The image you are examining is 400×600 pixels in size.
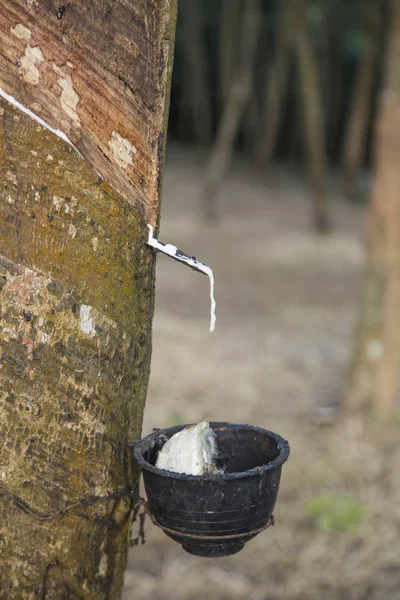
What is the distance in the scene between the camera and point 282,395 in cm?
520

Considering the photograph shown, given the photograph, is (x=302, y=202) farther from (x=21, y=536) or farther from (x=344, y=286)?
(x=21, y=536)

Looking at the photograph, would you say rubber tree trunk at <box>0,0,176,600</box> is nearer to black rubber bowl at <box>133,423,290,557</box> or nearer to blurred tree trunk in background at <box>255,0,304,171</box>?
black rubber bowl at <box>133,423,290,557</box>

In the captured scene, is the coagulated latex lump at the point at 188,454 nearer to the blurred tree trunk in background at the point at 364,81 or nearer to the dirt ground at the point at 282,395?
the dirt ground at the point at 282,395

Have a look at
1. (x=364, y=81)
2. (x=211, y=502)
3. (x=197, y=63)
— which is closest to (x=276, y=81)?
(x=364, y=81)

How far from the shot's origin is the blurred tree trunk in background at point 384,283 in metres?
4.49

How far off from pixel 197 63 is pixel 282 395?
500 inches

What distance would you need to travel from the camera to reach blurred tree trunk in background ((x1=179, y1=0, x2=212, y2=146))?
16.3 m

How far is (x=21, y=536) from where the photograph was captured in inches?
60.4

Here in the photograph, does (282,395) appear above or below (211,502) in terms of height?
below

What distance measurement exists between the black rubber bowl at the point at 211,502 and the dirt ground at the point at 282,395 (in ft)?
4.86

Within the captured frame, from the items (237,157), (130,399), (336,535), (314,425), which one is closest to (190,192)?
(237,157)

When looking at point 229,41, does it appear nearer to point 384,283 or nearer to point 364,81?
point 364,81

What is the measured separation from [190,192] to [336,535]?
396 inches

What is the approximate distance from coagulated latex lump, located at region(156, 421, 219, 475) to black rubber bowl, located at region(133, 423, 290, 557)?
0.13 ft
